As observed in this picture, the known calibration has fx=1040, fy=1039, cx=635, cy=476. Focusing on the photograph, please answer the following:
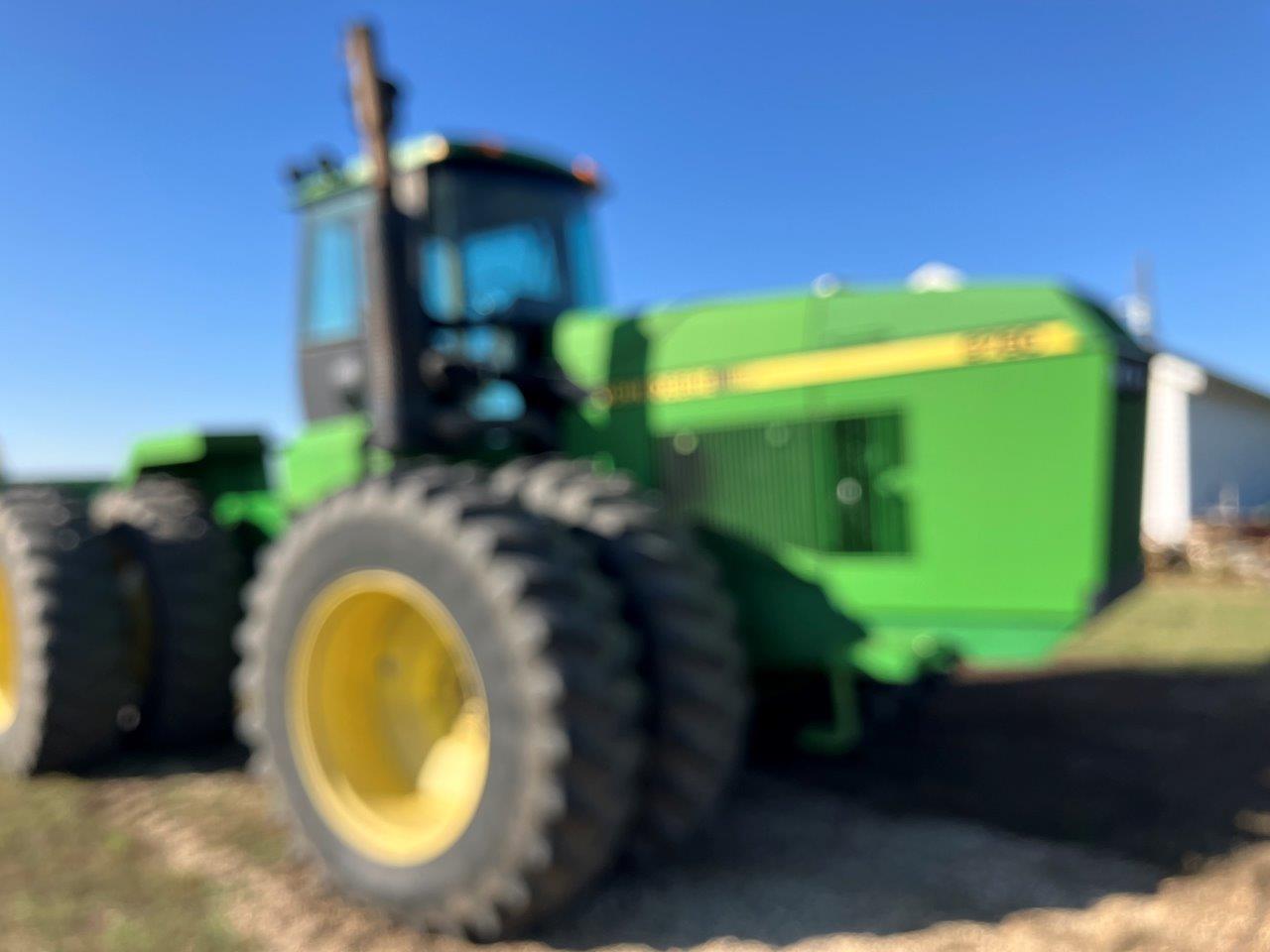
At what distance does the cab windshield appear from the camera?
14.7 ft

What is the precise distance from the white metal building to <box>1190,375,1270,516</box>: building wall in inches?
0.6

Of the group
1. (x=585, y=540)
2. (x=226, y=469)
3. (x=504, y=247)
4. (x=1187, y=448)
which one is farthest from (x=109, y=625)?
(x=1187, y=448)

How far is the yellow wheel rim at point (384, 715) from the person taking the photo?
3.41 meters

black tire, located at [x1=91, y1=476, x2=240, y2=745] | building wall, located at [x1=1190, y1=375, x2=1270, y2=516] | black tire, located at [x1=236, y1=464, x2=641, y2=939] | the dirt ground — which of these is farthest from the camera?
building wall, located at [x1=1190, y1=375, x2=1270, y2=516]

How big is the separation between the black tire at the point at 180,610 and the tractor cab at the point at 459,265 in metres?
1.01

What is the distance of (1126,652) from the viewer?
25.2ft

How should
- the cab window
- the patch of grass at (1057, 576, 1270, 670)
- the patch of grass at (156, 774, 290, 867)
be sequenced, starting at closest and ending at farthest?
the patch of grass at (156, 774, 290, 867) < the cab window < the patch of grass at (1057, 576, 1270, 670)

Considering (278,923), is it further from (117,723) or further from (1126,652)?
(1126,652)

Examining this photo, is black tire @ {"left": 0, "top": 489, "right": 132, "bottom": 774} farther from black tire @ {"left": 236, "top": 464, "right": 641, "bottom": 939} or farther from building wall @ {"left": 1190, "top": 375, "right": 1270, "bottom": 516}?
building wall @ {"left": 1190, "top": 375, "right": 1270, "bottom": 516}

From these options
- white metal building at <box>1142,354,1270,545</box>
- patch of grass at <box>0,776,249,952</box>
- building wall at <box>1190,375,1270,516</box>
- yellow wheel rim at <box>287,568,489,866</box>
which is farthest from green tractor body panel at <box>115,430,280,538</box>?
building wall at <box>1190,375,1270,516</box>

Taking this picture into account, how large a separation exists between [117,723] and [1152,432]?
636 inches

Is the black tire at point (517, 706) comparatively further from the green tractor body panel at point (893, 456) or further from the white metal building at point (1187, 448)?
the white metal building at point (1187, 448)

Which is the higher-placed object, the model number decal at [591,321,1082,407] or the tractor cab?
the tractor cab

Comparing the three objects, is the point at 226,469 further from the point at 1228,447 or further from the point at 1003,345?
the point at 1228,447
